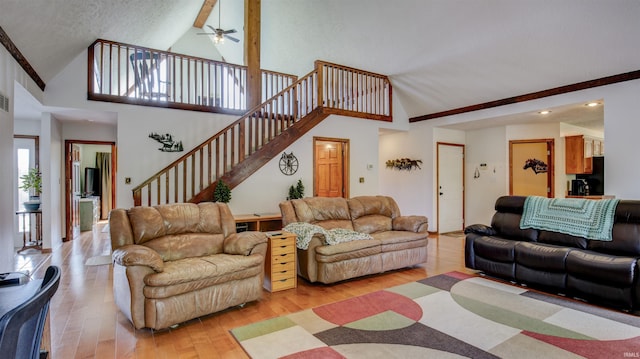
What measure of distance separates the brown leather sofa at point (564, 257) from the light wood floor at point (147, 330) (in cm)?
63

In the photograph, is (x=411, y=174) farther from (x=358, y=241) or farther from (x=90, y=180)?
(x=90, y=180)

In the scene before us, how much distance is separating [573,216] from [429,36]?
11.1 ft

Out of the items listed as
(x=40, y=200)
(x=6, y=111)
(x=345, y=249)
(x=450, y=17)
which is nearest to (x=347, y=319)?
(x=345, y=249)

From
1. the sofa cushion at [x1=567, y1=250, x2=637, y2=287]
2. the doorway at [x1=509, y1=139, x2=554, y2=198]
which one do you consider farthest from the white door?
the sofa cushion at [x1=567, y1=250, x2=637, y2=287]

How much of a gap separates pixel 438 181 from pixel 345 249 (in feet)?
14.2

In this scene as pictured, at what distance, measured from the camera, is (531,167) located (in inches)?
281

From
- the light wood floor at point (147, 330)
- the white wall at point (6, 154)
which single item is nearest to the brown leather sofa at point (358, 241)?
the light wood floor at point (147, 330)

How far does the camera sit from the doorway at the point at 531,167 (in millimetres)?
7004

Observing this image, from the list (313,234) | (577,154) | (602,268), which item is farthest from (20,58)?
(577,154)

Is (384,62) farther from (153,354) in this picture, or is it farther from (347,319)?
(153,354)

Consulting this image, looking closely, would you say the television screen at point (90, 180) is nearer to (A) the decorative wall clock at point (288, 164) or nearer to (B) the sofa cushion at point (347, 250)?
(A) the decorative wall clock at point (288, 164)

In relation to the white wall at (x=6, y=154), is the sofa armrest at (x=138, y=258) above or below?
below

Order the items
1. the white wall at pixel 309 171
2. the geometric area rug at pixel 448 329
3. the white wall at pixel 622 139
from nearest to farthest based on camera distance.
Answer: the geometric area rug at pixel 448 329 < the white wall at pixel 622 139 < the white wall at pixel 309 171

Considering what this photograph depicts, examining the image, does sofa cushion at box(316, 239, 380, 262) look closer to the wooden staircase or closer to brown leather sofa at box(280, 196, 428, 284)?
brown leather sofa at box(280, 196, 428, 284)
